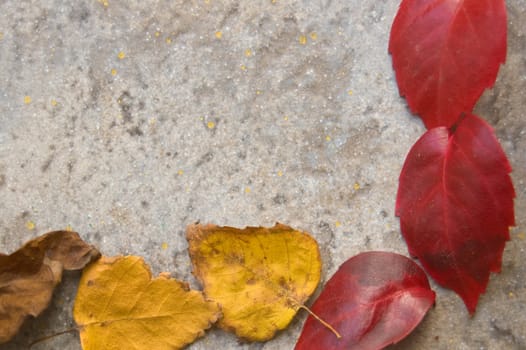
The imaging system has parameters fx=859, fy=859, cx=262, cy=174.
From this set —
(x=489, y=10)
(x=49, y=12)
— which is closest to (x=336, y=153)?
(x=489, y=10)

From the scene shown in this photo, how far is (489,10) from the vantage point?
96 cm

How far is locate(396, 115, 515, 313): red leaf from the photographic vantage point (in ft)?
3.12

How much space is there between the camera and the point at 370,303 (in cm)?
97

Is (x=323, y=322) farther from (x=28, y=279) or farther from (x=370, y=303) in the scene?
(x=28, y=279)

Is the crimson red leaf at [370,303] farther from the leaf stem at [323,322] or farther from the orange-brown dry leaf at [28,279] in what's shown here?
the orange-brown dry leaf at [28,279]

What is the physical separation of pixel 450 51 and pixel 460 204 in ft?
0.57

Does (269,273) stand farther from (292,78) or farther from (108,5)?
(108,5)

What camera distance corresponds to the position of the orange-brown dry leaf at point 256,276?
0.98 m

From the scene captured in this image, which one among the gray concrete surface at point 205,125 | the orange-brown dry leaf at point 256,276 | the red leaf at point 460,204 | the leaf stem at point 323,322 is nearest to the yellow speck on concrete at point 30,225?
the gray concrete surface at point 205,125

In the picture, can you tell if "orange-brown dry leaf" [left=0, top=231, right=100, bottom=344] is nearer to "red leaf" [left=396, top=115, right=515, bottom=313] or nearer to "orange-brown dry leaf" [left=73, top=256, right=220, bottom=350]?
"orange-brown dry leaf" [left=73, top=256, right=220, bottom=350]

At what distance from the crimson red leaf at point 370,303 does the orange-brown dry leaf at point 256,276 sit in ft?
0.09

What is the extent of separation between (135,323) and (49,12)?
388mm

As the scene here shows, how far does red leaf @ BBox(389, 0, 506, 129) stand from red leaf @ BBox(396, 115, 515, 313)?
30 mm

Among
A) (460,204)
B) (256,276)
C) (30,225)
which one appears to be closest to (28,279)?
(30,225)
